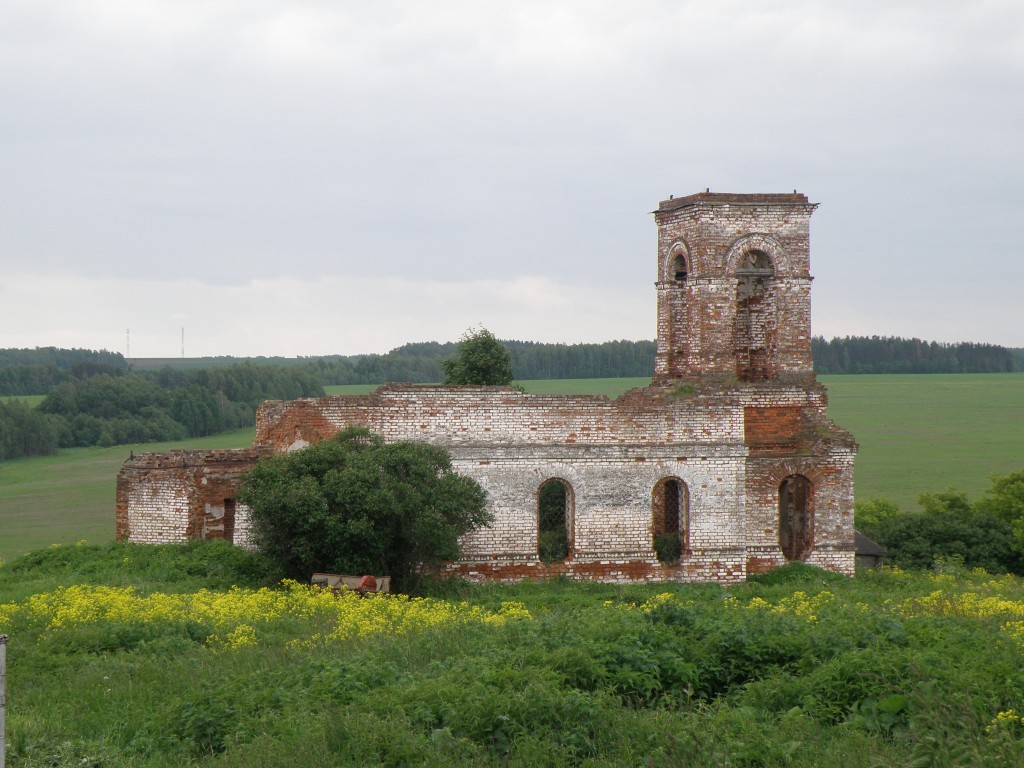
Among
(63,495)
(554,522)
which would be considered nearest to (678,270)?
(554,522)

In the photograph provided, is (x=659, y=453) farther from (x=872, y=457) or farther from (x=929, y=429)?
(x=929, y=429)

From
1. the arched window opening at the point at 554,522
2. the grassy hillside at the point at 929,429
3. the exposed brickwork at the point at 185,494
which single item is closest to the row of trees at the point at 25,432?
the grassy hillside at the point at 929,429

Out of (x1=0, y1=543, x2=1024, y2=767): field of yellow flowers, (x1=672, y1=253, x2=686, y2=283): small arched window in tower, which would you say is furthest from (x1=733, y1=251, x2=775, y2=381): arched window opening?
(x1=0, y1=543, x2=1024, y2=767): field of yellow flowers

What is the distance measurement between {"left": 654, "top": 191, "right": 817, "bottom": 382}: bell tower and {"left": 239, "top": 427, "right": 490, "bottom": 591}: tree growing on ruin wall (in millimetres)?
5734

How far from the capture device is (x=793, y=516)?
65.8 ft

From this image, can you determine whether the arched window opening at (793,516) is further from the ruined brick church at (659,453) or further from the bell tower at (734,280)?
the bell tower at (734,280)

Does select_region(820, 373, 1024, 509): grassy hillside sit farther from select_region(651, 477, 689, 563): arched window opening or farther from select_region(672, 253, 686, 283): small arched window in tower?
select_region(672, 253, 686, 283): small arched window in tower

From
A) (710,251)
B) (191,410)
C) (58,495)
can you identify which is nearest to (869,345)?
(191,410)

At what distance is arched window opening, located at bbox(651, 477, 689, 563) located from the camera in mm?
18375

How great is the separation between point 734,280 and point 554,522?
18.1 ft

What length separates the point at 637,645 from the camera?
31.6ft

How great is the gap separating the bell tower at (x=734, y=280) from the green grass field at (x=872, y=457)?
20.3 meters

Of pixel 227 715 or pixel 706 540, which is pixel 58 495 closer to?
pixel 706 540

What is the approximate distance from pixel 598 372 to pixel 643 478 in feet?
183
